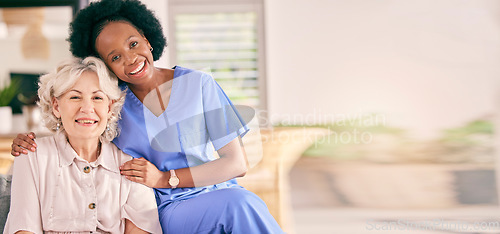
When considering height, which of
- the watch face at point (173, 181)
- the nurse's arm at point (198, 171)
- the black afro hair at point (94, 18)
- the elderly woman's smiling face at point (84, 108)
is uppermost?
the black afro hair at point (94, 18)

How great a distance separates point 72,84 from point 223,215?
1.71 feet

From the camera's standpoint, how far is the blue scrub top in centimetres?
140

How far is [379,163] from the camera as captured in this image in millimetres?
3975

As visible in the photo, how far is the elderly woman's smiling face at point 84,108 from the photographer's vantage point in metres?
1.28

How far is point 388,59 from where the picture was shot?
12.5ft

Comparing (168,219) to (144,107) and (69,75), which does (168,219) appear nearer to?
(144,107)

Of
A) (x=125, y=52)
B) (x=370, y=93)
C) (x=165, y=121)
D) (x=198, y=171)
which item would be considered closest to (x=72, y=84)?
(x=125, y=52)

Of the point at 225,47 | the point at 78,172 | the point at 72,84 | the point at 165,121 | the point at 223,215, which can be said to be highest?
the point at 225,47

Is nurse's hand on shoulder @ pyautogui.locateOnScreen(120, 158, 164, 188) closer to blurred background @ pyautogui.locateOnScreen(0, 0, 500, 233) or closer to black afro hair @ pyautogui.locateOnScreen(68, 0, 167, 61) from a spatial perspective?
black afro hair @ pyautogui.locateOnScreen(68, 0, 167, 61)

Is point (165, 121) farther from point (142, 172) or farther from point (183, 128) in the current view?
point (142, 172)

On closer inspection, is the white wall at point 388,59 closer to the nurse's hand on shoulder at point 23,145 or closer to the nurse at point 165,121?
the nurse at point 165,121

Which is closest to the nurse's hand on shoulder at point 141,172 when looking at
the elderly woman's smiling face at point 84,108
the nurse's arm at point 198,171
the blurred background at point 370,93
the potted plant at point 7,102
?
the nurse's arm at point 198,171

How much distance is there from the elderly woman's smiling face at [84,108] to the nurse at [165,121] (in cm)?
10

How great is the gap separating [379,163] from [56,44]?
2.57m
